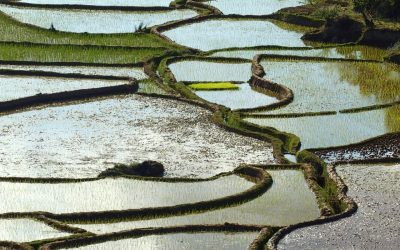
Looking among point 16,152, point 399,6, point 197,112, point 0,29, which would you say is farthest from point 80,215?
point 399,6

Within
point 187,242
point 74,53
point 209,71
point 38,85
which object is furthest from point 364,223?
point 74,53

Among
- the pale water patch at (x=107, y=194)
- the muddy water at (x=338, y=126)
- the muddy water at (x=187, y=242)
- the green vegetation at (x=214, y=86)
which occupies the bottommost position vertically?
the muddy water at (x=187, y=242)

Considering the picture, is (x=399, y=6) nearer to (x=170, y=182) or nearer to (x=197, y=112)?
(x=197, y=112)

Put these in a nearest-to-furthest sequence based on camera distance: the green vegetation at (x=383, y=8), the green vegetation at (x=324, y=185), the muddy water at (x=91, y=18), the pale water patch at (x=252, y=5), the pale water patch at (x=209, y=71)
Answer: the green vegetation at (x=324, y=185), the pale water patch at (x=209, y=71), the green vegetation at (x=383, y=8), the muddy water at (x=91, y=18), the pale water patch at (x=252, y=5)

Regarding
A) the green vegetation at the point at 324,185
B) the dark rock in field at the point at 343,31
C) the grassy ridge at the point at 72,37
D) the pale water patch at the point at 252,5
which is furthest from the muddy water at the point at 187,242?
the pale water patch at the point at 252,5

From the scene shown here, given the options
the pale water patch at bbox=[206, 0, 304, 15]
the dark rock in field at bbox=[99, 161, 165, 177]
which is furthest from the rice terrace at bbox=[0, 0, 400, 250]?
the pale water patch at bbox=[206, 0, 304, 15]

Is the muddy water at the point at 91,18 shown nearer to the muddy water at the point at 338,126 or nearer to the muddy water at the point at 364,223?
the muddy water at the point at 338,126
